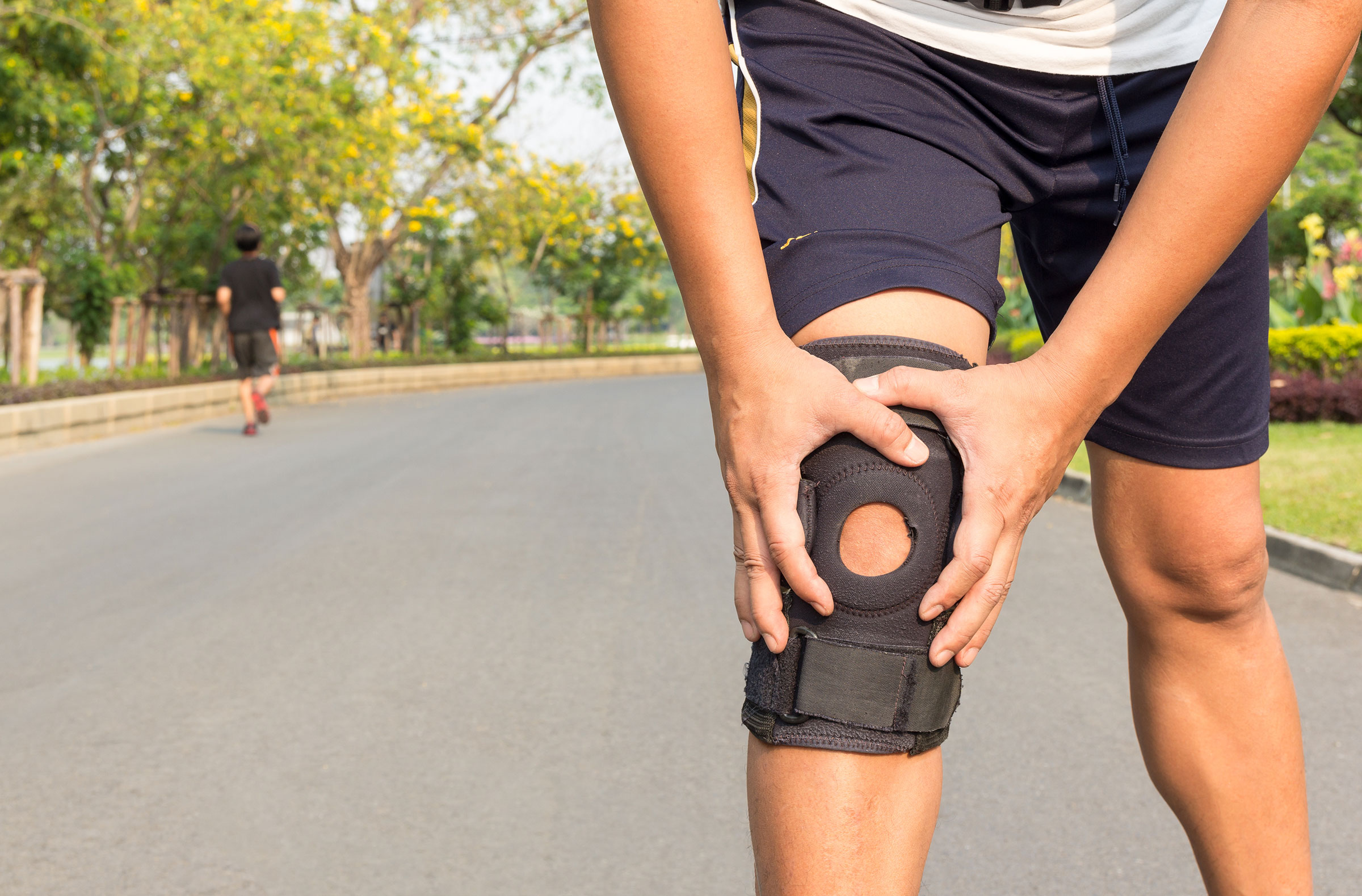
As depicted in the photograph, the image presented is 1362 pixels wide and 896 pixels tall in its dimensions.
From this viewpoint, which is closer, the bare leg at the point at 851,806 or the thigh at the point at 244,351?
the bare leg at the point at 851,806

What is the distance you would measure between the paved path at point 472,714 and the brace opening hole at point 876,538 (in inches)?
58.0

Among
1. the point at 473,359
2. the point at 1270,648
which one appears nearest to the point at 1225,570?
the point at 1270,648

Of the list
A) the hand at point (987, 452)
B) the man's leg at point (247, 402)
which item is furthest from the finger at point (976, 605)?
the man's leg at point (247, 402)

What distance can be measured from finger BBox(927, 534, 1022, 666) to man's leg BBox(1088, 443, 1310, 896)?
24.0 inches

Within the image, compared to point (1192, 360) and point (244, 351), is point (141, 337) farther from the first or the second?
point (1192, 360)

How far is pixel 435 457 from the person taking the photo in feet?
31.3

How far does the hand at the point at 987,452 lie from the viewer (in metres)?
1.08

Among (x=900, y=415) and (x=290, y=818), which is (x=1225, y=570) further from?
(x=290, y=818)

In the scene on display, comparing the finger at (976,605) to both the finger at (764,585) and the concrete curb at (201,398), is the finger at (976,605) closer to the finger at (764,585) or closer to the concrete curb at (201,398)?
the finger at (764,585)

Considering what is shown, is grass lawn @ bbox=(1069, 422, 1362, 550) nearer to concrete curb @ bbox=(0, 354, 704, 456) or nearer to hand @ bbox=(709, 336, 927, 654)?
hand @ bbox=(709, 336, 927, 654)

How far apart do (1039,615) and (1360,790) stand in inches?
68.5

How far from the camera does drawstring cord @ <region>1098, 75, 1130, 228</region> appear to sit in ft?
4.68

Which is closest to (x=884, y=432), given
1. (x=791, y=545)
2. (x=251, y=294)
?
(x=791, y=545)

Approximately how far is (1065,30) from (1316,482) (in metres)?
6.45
